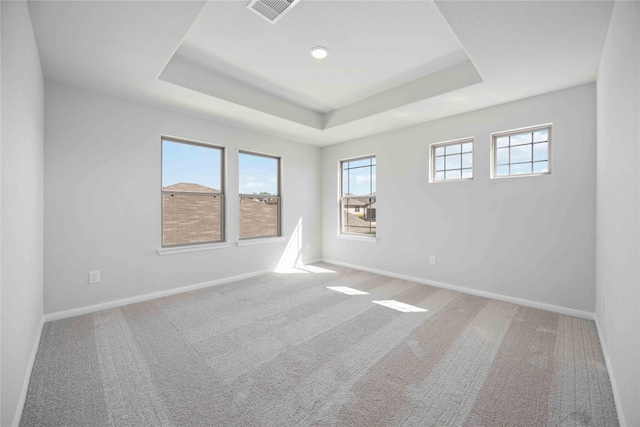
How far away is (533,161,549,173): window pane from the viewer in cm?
310

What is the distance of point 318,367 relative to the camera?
1965 millimetres

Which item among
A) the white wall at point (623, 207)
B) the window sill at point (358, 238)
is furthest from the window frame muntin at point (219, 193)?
the white wall at point (623, 207)

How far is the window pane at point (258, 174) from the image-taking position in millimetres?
4422

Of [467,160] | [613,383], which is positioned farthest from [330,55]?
[613,383]

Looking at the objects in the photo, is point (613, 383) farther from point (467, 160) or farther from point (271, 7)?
point (271, 7)

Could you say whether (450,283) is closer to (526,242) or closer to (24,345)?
(526,242)

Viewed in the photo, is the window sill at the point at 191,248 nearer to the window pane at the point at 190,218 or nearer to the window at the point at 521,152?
the window pane at the point at 190,218

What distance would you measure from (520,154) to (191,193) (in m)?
4.35

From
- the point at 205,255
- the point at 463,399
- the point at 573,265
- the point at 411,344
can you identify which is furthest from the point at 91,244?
the point at 573,265

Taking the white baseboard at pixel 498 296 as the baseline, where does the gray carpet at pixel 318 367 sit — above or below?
below

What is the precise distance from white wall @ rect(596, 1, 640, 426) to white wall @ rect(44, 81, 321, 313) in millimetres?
4092

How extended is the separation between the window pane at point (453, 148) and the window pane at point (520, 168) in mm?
720

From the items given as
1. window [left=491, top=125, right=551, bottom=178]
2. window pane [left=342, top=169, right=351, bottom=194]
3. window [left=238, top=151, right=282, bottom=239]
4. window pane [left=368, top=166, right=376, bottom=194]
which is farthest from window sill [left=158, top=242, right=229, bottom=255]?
window [left=491, top=125, right=551, bottom=178]

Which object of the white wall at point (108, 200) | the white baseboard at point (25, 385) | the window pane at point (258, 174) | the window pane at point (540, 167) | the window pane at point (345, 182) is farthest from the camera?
the window pane at point (345, 182)
